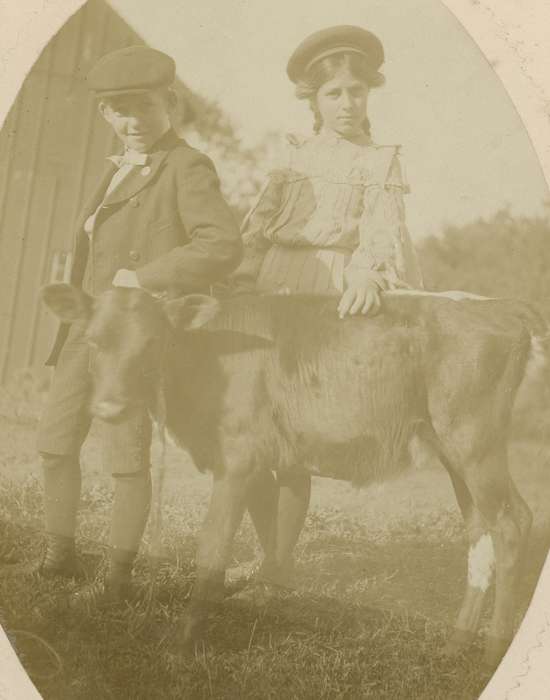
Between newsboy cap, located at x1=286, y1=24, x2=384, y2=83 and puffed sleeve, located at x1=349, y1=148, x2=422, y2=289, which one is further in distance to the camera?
newsboy cap, located at x1=286, y1=24, x2=384, y2=83

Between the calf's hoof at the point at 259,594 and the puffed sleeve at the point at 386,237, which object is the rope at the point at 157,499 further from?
the puffed sleeve at the point at 386,237

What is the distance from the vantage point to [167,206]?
3062 mm

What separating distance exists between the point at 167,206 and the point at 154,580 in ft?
4.06

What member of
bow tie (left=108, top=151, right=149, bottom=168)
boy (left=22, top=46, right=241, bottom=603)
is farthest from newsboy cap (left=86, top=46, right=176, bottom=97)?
bow tie (left=108, top=151, right=149, bottom=168)

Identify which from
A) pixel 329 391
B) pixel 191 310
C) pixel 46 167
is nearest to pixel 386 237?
pixel 329 391

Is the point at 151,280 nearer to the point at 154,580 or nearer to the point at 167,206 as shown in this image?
the point at 167,206

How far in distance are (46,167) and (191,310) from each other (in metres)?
0.80

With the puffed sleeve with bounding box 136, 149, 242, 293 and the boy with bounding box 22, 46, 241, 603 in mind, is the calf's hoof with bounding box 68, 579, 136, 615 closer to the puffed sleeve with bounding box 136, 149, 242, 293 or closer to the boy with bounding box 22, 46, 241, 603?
the boy with bounding box 22, 46, 241, 603

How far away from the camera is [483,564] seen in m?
2.96

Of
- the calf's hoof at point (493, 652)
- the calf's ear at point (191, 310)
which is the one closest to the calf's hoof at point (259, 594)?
the calf's hoof at point (493, 652)

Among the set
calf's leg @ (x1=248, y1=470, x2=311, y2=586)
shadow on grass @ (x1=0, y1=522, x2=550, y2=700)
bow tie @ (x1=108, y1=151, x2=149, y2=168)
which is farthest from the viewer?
bow tie @ (x1=108, y1=151, x2=149, y2=168)

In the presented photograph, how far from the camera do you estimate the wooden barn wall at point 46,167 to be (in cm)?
317

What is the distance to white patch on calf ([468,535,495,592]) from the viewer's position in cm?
296

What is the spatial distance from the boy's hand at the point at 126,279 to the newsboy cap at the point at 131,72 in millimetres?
631
